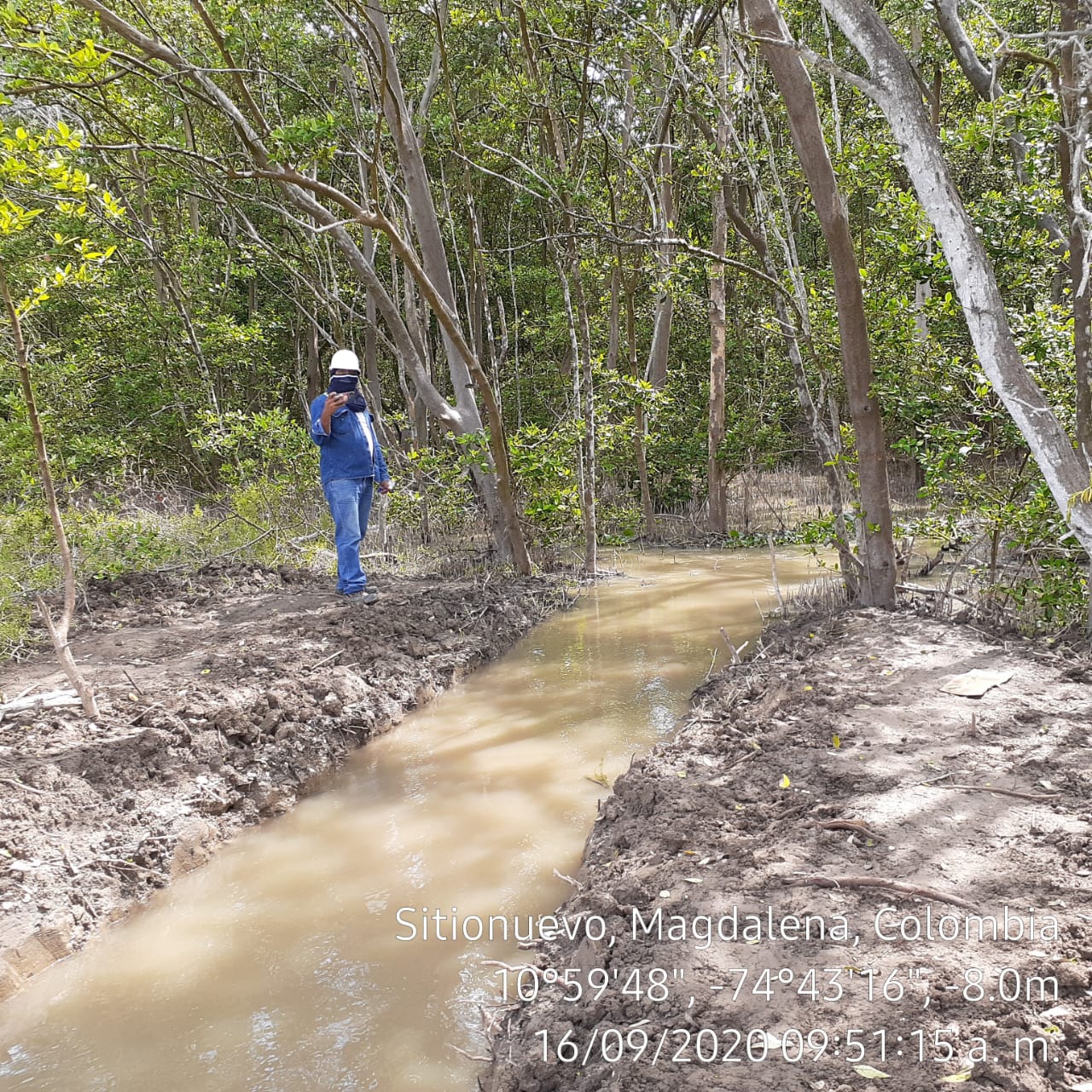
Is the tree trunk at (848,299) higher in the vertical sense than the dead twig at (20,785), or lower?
higher

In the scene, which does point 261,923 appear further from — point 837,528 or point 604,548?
point 604,548

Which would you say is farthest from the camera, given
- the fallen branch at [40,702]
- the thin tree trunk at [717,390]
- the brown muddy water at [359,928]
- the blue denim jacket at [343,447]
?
the thin tree trunk at [717,390]

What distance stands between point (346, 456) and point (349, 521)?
593 millimetres

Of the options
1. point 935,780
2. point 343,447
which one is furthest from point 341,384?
point 935,780

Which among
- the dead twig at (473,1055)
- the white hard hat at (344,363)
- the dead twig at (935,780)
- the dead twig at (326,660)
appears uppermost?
the white hard hat at (344,363)

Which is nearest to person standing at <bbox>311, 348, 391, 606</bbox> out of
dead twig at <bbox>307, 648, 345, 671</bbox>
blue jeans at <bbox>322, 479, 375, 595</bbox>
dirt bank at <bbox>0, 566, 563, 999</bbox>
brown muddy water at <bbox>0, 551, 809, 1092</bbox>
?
blue jeans at <bbox>322, 479, 375, 595</bbox>

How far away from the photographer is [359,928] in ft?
10.2

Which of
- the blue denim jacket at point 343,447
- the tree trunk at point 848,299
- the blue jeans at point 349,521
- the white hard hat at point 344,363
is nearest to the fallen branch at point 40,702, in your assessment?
the blue jeans at point 349,521

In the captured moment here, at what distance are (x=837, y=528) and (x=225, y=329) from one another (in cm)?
953

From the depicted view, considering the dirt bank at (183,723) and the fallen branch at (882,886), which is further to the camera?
the dirt bank at (183,723)

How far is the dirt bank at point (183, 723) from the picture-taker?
3.29 meters

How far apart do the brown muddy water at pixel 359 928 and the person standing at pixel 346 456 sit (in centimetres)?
212

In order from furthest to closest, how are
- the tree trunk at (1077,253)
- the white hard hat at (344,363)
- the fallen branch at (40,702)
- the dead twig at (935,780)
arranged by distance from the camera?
the white hard hat at (344,363) < the fallen branch at (40,702) < the tree trunk at (1077,253) < the dead twig at (935,780)

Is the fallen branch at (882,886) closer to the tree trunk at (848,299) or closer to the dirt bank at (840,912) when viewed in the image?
the dirt bank at (840,912)
